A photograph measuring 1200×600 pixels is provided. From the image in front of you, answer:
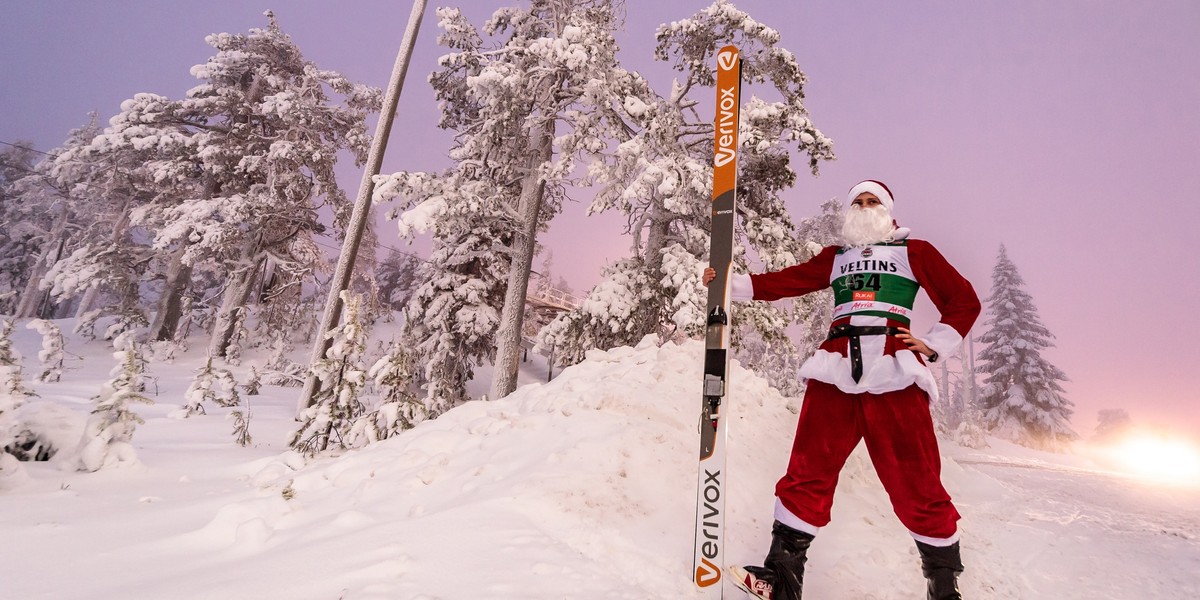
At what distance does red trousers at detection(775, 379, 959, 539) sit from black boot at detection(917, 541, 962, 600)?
79mm

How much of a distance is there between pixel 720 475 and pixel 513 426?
2.39 meters

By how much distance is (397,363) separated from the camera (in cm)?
652

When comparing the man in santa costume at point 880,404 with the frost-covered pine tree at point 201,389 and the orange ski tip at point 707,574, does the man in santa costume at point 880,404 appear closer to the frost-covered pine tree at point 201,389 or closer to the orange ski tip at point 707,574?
the orange ski tip at point 707,574

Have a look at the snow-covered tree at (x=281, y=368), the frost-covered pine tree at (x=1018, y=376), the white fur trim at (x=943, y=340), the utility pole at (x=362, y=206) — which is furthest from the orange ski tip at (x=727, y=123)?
the frost-covered pine tree at (x=1018, y=376)

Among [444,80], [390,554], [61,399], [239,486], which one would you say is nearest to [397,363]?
[239,486]

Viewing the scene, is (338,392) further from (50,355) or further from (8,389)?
(50,355)

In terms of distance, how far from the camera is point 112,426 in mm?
4414

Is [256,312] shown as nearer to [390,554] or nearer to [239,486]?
[239,486]

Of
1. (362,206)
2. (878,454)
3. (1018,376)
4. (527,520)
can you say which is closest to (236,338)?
(362,206)

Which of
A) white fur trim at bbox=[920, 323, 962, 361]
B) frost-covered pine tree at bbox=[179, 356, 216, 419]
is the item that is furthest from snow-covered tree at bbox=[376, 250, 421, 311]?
white fur trim at bbox=[920, 323, 962, 361]

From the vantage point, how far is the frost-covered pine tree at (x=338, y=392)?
19.6 ft

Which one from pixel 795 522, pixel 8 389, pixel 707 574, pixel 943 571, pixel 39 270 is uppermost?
pixel 39 270

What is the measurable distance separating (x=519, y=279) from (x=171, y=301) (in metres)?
16.1

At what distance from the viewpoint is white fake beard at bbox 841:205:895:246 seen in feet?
10.00
